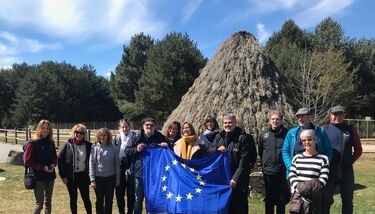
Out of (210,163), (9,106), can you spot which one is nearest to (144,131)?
(210,163)

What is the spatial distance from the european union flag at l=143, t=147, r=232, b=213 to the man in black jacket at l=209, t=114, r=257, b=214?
12cm

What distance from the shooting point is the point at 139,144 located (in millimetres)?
6918

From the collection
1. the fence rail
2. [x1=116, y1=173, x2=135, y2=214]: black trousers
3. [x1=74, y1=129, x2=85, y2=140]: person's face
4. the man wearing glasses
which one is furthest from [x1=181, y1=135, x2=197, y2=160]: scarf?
the fence rail

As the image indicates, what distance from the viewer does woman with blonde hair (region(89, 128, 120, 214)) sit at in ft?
22.4

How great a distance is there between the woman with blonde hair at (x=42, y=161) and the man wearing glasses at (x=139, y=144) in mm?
1285

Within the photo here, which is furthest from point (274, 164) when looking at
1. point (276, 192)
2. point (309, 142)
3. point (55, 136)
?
point (55, 136)

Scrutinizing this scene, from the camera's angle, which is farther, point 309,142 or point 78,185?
point 78,185

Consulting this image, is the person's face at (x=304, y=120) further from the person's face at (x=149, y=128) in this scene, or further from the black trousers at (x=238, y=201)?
the person's face at (x=149, y=128)

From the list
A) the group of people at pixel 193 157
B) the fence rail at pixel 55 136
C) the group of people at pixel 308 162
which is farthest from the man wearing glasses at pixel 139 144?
the fence rail at pixel 55 136

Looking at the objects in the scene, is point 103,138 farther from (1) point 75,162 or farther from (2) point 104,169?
(1) point 75,162

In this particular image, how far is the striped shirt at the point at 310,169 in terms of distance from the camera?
5.52 metres

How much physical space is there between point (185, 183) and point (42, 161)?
238 centimetres

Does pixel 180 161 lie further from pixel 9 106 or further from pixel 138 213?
pixel 9 106

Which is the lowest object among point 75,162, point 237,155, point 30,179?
point 30,179
